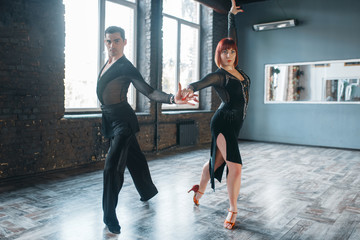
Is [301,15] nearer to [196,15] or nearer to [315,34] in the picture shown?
[315,34]

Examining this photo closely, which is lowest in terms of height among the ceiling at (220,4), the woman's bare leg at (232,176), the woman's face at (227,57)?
the woman's bare leg at (232,176)

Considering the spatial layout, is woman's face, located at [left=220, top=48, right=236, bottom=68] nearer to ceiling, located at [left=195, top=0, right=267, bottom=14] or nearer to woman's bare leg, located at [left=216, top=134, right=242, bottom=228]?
woman's bare leg, located at [left=216, top=134, right=242, bottom=228]

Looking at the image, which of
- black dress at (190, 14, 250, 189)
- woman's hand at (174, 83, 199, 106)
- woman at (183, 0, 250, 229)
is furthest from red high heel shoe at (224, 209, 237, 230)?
woman's hand at (174, 83, 199, 106)

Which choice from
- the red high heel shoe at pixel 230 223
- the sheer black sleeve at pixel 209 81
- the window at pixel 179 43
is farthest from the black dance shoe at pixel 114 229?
the window at pixel 179 43

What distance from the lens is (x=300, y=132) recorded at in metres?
8.30

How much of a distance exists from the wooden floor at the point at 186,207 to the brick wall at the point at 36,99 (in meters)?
0.32

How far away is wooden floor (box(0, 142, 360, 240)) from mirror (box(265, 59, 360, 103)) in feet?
A: 9.88

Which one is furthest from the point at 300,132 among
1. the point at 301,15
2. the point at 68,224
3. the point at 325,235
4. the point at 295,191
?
the point at 68,224

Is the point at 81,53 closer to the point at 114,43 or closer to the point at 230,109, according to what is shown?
the point at 114,43

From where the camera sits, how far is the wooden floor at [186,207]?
2680mm

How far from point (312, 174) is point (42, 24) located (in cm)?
445

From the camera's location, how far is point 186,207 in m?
3.33

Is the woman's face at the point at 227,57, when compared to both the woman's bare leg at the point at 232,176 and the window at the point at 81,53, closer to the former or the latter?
the woman's bare leg at the point at 232,176

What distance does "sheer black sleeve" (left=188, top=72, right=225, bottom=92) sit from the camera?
2.62 meters
